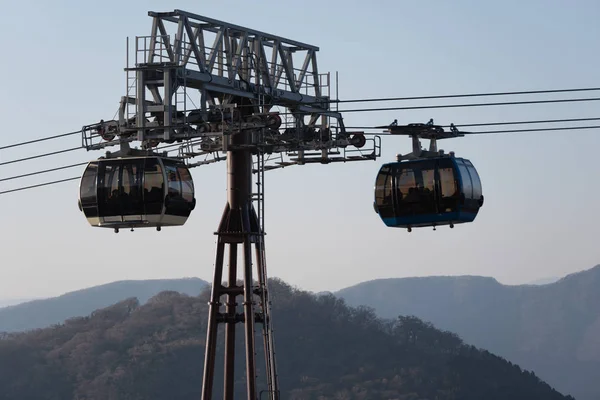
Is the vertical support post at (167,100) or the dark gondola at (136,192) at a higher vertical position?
the vertical support post at (167,100)

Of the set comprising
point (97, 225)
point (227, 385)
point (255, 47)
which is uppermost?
point (255, 47)

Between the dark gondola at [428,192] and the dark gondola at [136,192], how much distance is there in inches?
188

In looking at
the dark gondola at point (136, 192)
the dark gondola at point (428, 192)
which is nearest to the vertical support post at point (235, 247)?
the dark gondola at point (136, 192)

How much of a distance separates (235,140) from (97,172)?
4.17m

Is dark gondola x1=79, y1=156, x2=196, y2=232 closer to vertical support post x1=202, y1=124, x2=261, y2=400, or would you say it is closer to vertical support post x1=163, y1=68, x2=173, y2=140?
vertical support post x1=163, y1=68, x2=173, y2=140

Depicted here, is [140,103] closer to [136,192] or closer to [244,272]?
[136,192]

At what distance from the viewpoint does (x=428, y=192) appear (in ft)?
106

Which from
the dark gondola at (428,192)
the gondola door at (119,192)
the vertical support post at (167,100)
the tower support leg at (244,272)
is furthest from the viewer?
the tower support leg at (244,272)

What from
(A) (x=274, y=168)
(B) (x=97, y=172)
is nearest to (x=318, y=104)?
(A) (x=274, y=168)

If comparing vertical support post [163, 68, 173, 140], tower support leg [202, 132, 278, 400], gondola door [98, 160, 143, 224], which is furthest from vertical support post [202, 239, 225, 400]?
vertical support post [163, 68, 173, 140]

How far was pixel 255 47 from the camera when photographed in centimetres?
3378

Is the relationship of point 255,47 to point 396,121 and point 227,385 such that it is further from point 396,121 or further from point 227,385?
point 227,385

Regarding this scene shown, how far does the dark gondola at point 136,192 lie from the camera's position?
102 feet

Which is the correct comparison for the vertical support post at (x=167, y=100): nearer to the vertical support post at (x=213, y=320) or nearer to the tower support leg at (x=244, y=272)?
the tower support leg at (x=244, y=272)
